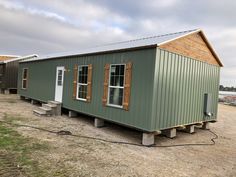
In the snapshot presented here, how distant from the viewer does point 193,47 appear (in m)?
7.82

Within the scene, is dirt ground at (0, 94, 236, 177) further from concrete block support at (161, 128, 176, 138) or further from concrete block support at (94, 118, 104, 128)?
concrete block support at (94, 118, 104, 128)

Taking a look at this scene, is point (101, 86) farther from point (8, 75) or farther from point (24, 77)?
point (8, 75)

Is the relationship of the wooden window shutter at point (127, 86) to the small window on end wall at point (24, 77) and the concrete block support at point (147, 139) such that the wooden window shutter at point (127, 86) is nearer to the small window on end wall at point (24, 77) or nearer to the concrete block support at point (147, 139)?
the concrete block support at point (147, 139)

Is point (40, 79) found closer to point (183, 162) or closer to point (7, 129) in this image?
point (7, 129)

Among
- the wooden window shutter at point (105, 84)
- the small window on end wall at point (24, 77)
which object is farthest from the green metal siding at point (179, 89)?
the small window on end wall at point (24, 77)

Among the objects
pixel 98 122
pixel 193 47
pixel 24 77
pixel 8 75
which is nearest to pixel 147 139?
pixel 98 122

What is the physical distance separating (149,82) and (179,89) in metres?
1.55

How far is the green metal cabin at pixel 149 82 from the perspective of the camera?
248 inches

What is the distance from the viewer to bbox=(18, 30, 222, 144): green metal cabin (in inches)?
248

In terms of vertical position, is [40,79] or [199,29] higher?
[199,29]

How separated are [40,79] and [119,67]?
7.36 meters

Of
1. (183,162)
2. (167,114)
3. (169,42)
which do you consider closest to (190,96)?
(167,114)

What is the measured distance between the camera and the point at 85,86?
9.09 m

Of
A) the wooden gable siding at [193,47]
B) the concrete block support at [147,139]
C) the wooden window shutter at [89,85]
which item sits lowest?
the concrete block support at [147,139]
